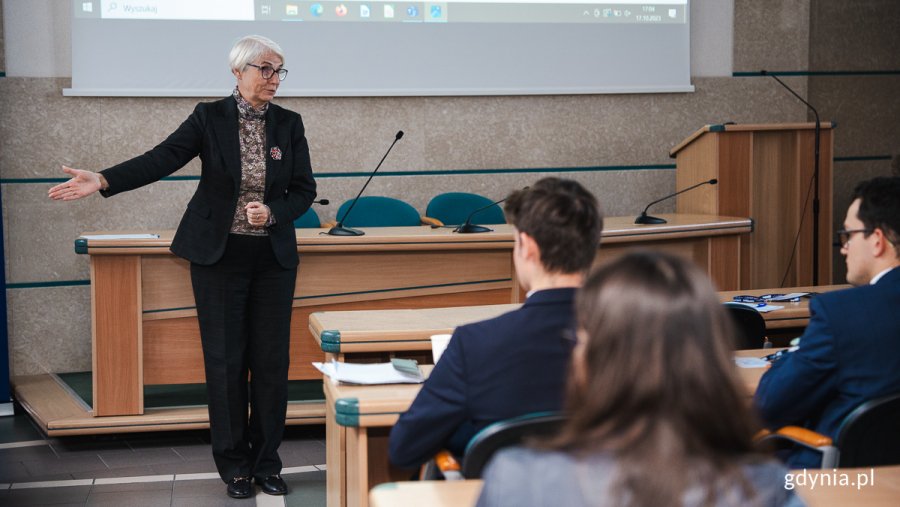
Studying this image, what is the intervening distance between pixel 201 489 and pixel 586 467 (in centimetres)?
287

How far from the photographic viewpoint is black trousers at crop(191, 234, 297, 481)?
11.1 feet

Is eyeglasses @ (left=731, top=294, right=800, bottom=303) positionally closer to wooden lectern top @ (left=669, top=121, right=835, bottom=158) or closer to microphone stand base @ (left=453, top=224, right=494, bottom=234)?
microphone stand base @ (left=453, top=224, right=494, bottom=234)

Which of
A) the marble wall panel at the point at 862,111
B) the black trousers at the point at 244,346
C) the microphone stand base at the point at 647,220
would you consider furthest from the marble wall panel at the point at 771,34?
the black trousers at the point at 244,346

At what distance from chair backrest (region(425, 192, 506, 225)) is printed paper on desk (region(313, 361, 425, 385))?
3154 mm

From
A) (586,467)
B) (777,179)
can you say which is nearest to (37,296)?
(777,179)

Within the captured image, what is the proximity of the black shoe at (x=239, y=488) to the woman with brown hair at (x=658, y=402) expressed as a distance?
266 centimetres

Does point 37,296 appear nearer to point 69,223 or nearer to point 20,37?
point 69,223

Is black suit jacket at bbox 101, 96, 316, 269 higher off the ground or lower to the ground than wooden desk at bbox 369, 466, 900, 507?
higher

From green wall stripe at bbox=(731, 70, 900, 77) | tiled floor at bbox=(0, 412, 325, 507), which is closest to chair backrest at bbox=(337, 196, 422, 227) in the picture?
tiled floor at bbox=(0, 412, 325, 507)

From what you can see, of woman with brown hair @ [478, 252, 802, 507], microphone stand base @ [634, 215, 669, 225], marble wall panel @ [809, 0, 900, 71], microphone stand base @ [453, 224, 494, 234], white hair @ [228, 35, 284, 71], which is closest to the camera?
woman with brown hair @ [478, 252, 802, 507]

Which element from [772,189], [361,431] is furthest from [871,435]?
[772,189]

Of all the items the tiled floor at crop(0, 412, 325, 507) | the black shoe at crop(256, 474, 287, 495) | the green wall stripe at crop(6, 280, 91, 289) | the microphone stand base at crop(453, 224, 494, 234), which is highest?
the microphone stand base at crop(453, 224, 494, 234)

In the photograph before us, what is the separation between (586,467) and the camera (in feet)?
3.22

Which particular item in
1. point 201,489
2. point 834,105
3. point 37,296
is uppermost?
point 834,105
